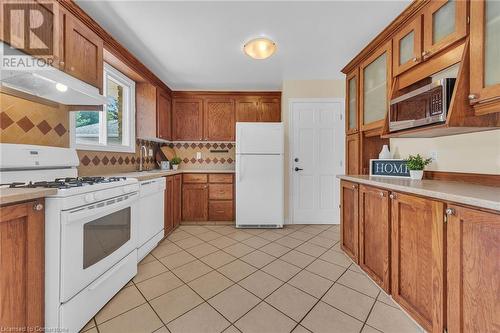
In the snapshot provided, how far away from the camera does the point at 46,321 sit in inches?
44.6

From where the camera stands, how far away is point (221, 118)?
377 centimetres

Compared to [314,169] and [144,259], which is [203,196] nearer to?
[144,259]

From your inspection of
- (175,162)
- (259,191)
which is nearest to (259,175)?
(259,191)

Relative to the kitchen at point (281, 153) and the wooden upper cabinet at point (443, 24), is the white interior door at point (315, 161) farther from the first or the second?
the wooden upper cabinet at point (443, 24)

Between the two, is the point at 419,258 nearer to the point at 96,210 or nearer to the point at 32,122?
the point at 96,210

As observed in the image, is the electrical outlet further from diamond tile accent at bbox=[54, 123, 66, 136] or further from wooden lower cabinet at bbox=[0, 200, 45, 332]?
diamond tile accent at bbox=[54, 123, 66, 136]

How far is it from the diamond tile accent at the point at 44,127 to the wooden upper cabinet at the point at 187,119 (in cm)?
211

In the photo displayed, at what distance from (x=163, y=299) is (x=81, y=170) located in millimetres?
1496

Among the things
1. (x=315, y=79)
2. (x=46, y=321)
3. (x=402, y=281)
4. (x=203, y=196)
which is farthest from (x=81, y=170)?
(x=315, y=79)

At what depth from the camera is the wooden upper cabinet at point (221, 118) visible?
3.76 m

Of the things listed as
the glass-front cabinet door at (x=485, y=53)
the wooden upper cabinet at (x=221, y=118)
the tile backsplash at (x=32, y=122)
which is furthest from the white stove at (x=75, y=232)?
the glass-front cabinet door at (x=485, y=53)

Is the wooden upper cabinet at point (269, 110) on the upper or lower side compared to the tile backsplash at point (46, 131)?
upper

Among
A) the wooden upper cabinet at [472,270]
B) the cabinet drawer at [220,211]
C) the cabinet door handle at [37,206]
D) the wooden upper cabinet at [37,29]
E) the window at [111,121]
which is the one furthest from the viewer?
the cabinet drawer at [220,211]

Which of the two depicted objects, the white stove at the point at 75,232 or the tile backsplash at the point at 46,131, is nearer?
the white stove at the point at 75,232
